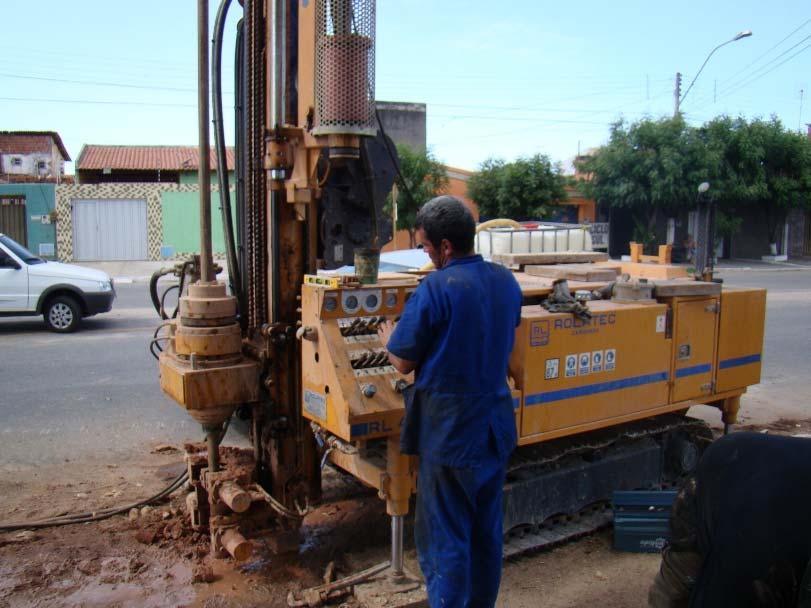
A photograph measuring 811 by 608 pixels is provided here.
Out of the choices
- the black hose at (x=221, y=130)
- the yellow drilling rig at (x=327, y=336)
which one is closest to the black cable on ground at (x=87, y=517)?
the yellow drilling rig at (x=327, y=336)

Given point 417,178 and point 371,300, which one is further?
point 417,178

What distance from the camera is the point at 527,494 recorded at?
457cm

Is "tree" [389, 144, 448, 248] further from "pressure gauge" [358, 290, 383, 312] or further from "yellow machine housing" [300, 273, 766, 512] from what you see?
"pressure gauge" [358, 290, 383, 312]

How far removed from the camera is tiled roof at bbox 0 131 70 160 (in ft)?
105

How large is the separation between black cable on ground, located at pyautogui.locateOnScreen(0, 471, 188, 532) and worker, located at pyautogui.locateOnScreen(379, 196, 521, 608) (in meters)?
2.42

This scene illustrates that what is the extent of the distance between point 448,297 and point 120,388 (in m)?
6.03

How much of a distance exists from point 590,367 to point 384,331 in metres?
1.35

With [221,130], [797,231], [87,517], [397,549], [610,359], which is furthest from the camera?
[797,231]

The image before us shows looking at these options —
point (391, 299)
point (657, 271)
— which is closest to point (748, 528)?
point (391, 299)

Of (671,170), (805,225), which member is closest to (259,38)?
(671,170)

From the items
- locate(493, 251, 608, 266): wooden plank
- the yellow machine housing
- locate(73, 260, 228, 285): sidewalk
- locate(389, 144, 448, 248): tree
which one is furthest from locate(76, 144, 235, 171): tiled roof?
the yellow machine housing

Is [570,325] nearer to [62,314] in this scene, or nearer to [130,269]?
[62,314]

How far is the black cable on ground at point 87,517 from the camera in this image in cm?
468

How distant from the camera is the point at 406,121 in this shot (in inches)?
1231
